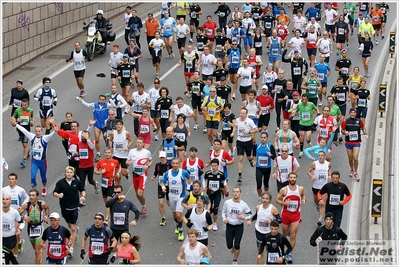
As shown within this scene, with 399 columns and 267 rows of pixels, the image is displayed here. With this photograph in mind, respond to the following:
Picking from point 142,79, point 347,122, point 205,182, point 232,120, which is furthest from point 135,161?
point 142,79

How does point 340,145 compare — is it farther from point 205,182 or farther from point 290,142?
point 205,182

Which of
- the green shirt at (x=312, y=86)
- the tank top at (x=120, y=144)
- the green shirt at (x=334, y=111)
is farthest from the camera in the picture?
the green shirt at (x=312, y=86)

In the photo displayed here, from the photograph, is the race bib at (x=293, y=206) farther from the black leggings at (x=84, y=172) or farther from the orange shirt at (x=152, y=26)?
the orange shirt at (x=152, y=26)

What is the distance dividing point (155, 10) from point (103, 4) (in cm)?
285

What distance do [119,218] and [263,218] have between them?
8.24ft

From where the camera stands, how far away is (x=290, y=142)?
19.2 meters

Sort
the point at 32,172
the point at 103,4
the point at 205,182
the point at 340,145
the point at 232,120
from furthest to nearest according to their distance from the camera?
the point at 103,4 < the point at 340,145 < the point at 232,120 < the point at 32,172 < the point at 205,182

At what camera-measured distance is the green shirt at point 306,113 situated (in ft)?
68.9

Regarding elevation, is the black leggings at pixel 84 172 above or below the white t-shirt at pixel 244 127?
below

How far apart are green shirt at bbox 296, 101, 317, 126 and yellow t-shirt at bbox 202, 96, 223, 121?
1.83 meters

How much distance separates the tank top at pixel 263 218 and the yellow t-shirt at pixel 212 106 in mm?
5779

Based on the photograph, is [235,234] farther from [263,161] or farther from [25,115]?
[25,115]

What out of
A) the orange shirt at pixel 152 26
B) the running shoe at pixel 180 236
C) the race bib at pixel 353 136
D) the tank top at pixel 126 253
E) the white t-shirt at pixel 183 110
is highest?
the tank top at pixel 126 253

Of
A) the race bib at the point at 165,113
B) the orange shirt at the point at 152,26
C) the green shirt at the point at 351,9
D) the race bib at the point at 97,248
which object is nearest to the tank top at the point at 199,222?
the race bib at the point at 97,248
